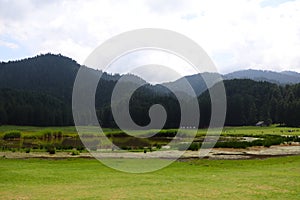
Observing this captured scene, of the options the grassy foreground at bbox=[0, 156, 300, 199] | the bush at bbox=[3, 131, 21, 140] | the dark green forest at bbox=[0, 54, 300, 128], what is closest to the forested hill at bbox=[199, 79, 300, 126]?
Result: the dark green forest at bbox=[0, 54, 300, 128]

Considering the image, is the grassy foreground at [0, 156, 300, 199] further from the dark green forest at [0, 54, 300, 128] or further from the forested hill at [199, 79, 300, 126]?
the forested hill at [199, 79, 300, 126]

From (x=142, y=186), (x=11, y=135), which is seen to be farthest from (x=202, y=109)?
(x=142, y=186)

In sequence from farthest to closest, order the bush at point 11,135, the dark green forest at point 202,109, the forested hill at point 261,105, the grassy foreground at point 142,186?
the dark green forest at point 202,109 < the forested hill at point 261,105 < the bush at point 11,135 < the grassy foreground at point 142,186

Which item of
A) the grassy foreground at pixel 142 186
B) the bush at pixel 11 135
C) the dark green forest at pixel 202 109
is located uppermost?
the dark green forest at pixel 202 109

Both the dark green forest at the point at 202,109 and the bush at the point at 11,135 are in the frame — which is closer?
the bush at the point at 11,135

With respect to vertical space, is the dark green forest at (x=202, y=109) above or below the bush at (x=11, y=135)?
above

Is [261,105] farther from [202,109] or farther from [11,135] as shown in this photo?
[11,135]

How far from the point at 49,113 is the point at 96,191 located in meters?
141

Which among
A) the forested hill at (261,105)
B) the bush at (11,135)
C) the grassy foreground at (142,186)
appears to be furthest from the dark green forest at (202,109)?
the grassy foreground at (142,186)

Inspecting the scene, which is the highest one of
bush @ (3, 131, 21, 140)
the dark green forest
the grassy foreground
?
the dark green forest

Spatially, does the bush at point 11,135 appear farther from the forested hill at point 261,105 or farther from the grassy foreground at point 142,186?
the forested hill at point 261,105

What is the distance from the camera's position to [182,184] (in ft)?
65.0

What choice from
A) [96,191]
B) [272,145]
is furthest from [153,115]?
[96,191]

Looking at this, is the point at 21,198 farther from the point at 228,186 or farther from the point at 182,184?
the point at 228,186
